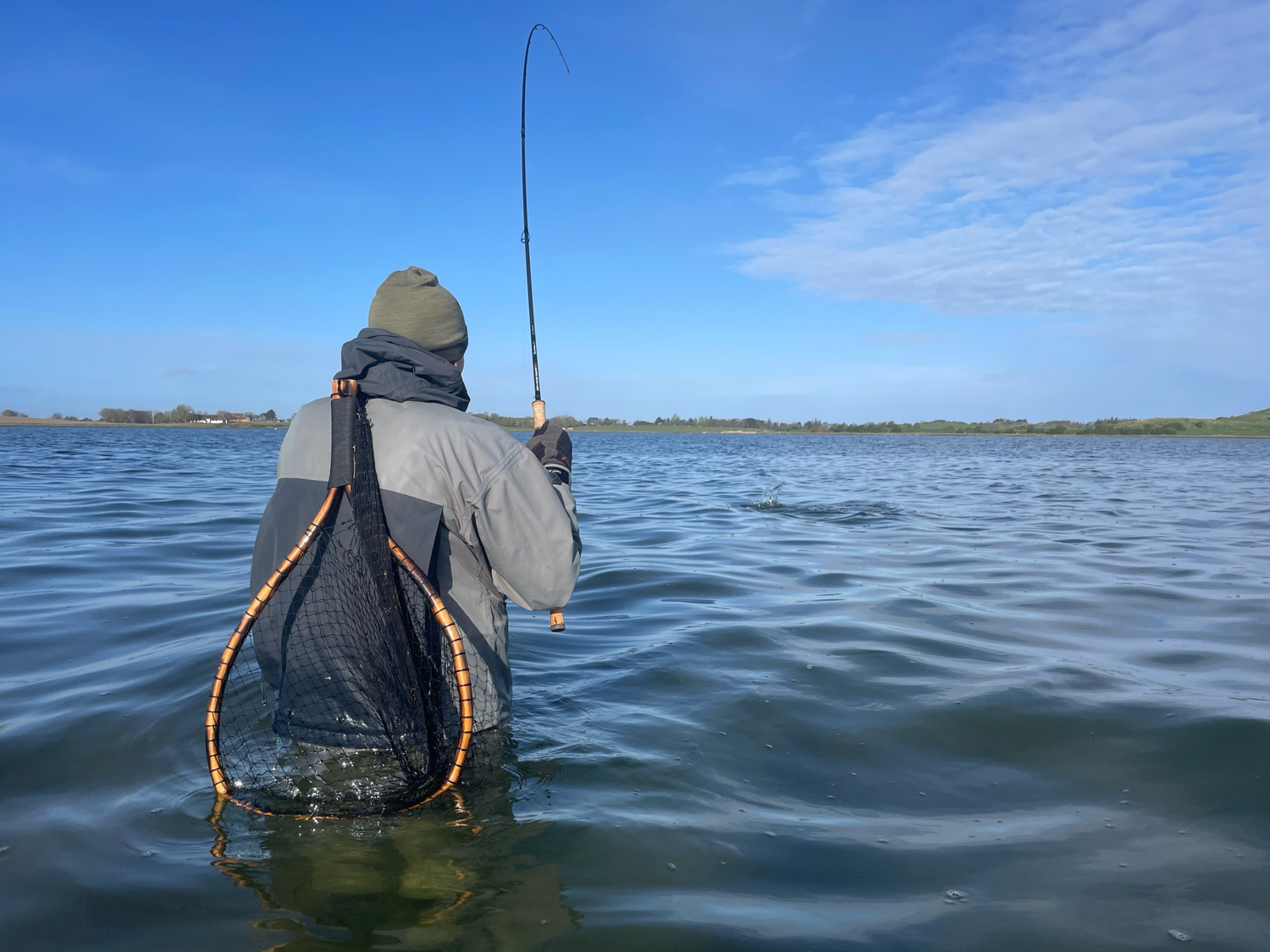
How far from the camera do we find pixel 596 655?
634 centimetres

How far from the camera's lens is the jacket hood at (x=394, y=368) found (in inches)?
124

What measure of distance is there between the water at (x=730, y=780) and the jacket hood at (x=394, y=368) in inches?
68.7

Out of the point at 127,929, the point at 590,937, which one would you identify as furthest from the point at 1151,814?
the point at 127,929

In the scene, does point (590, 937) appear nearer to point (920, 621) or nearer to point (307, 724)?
point (307, 724)

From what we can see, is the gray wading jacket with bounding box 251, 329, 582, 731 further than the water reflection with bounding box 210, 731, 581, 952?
Yes

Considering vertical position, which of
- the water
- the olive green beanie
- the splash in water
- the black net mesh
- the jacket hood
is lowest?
the water

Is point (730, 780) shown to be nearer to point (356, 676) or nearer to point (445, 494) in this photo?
point (356, 676)

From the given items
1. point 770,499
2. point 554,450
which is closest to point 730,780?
point 554,450

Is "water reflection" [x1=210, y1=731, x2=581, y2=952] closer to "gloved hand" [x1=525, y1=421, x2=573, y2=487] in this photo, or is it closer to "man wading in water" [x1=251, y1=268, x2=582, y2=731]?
"man wading in water" [x1=251, y1=268, x2=582, y2=731]

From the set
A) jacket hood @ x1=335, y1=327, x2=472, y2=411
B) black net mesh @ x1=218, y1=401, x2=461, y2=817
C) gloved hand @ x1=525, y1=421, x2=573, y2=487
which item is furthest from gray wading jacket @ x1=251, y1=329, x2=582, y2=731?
gloved hand @ x1=525, y1=421, x2=573, y2=487

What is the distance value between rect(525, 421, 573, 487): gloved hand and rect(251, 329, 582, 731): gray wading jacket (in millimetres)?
480

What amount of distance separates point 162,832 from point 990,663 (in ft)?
17.7

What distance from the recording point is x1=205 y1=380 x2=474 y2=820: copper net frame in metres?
2.83

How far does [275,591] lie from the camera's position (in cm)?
288
